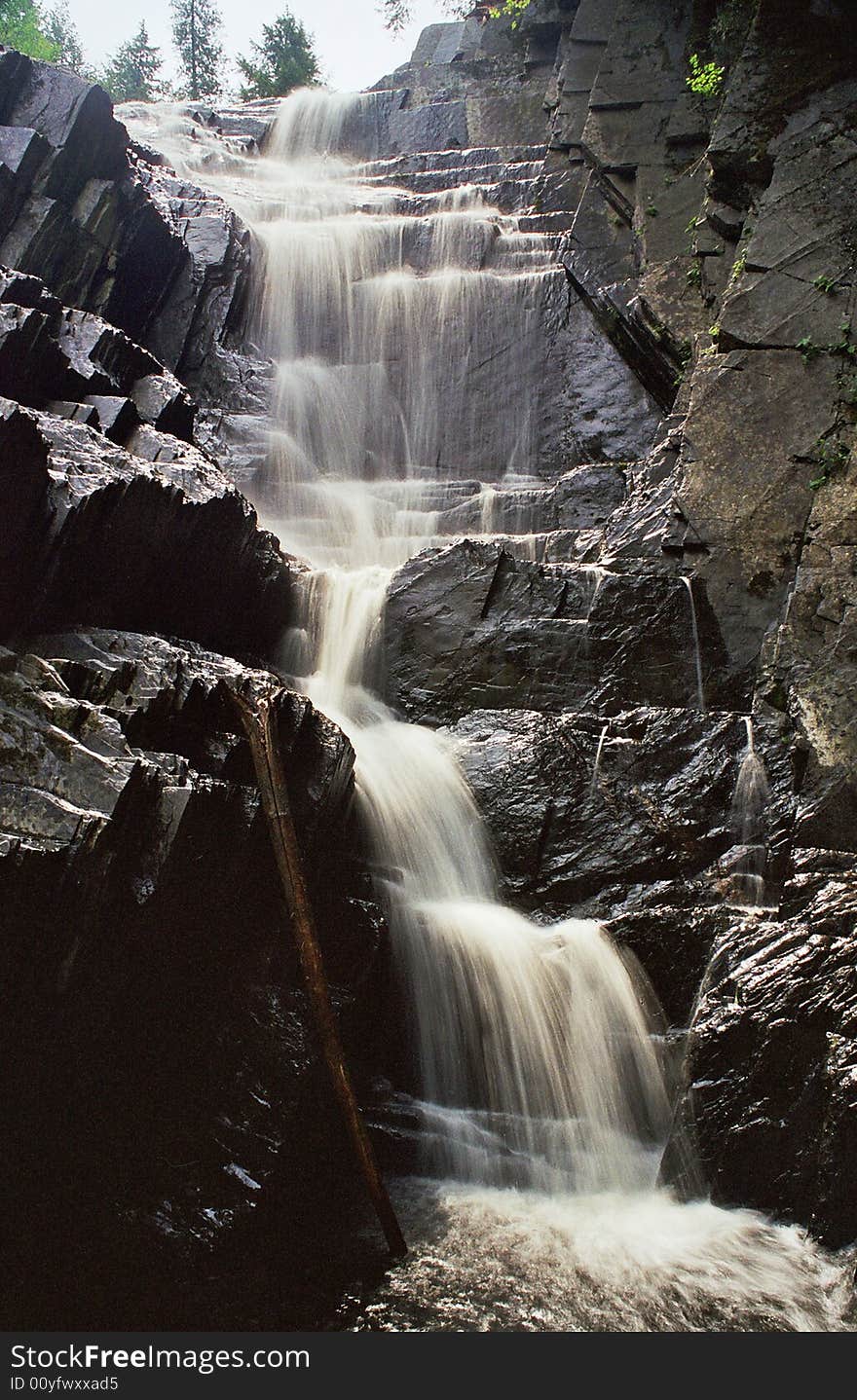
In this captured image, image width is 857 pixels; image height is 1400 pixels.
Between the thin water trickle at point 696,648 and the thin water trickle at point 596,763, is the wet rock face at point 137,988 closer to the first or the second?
the thin water trickle at point 596,763

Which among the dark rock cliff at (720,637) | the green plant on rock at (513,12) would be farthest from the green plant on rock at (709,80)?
the green plant on rock at (513,12)

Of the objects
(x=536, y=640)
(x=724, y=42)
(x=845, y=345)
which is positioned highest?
(x=724, y=42)

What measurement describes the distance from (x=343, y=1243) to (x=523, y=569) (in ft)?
22.4

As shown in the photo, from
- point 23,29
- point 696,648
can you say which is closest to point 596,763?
point 696,648

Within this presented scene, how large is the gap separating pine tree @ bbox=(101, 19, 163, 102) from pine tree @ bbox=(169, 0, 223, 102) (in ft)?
3.62

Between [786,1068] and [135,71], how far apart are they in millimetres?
42755

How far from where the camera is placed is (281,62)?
31969 millimetres

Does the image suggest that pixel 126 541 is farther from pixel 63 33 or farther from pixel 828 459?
pixel 63 33

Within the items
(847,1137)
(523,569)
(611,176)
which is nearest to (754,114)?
(611,176)

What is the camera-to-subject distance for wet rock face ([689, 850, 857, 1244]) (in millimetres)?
5684

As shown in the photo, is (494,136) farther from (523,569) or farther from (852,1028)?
(852,1028)

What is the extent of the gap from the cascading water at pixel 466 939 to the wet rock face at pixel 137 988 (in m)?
1.07

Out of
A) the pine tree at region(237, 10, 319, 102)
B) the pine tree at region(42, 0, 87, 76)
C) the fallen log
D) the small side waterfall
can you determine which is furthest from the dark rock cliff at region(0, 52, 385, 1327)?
the pine tree at region(42, 0, 87, 76)

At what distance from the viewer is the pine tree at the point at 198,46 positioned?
3653 cm
